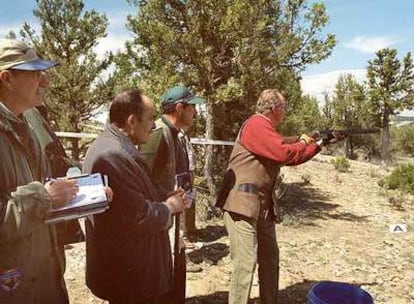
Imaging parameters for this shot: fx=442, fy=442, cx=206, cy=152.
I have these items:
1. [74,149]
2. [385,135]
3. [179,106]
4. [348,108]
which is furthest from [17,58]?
[348,108]

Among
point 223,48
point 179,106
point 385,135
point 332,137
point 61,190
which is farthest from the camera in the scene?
point 385,135

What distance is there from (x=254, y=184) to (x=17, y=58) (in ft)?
7.70

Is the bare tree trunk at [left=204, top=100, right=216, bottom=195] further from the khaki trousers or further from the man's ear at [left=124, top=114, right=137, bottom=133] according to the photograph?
the man's ear at [left=124, top=114, right=137, bottom=133]

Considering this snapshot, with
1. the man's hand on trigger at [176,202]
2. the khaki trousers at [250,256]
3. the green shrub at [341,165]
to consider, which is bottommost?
the green shrub at [341,165]

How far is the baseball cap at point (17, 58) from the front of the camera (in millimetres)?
1985

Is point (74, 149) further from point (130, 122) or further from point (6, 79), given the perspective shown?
point (6, 79)

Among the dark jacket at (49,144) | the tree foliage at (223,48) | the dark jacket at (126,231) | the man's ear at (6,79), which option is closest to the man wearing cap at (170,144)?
the dark jacket at (49,144)

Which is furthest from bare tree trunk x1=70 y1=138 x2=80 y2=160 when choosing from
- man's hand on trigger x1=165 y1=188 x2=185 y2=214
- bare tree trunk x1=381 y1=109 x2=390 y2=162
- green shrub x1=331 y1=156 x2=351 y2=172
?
bare tree trunk x1=381 y1=109 x2=390 y2=162

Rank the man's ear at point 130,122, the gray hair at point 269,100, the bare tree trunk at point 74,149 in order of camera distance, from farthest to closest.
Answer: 1. the bare tree trunk at point 74,149
2. the gray hair at point 269,100
3. the man's ear at point 130,122

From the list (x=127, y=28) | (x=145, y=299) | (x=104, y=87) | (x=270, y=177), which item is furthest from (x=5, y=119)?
(x=104, y=87)

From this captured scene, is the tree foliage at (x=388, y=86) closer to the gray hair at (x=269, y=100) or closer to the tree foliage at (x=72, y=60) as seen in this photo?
the tree foliage at (x=72, y=60)

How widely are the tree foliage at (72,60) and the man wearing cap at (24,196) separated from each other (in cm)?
1323

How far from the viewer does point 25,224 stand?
1850mm

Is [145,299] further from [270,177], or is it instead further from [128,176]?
[270,177]
